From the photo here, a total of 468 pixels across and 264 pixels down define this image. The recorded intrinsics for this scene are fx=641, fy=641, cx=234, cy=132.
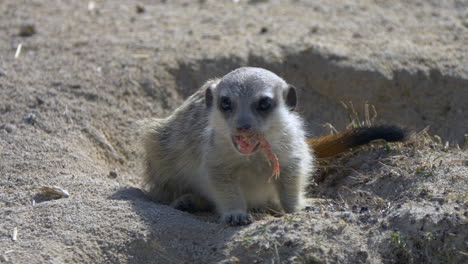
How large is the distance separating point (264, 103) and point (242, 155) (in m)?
0.30

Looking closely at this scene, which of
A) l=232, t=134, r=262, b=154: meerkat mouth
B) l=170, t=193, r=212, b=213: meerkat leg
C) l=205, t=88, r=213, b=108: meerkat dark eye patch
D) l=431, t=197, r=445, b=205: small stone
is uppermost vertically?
l=205, t=88, r=213, b=108: meerkat dark eye patch

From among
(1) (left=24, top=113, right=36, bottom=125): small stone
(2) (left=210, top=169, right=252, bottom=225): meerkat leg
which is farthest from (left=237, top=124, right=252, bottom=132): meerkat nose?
(1) (left=24, top=113, right=36, bottom=125): small stone

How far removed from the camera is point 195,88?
208 inches

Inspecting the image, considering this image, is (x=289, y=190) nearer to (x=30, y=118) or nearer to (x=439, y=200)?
(x=439, y=200)

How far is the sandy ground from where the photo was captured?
9.66 feet

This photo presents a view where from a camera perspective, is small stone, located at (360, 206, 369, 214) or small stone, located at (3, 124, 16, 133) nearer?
small stone, located at (360, 206, 369, 214)

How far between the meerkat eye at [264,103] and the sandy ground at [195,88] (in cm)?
57

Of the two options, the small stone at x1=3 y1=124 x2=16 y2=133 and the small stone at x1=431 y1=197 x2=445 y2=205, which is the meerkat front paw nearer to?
the small stone at x1=431 y1=197 x2=445 y2=205

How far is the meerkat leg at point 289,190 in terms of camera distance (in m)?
3.45

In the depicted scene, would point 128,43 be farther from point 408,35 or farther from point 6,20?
Result: point 408,35

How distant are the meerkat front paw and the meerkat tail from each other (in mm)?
936

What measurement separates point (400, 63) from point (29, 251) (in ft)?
11.6

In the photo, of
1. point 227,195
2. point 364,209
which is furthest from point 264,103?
point 364,209

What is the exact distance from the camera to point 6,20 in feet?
20.5
